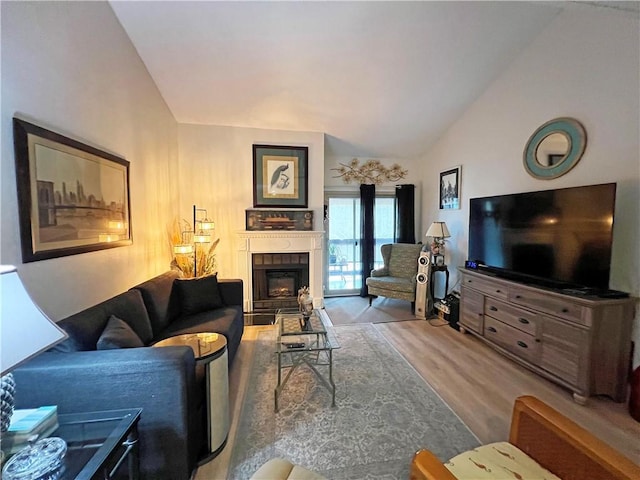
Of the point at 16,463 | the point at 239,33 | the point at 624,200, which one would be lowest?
the point at 16,463

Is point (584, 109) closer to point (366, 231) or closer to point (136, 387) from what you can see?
point (366, 231)

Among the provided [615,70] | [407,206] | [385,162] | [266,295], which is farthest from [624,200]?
[266,295]

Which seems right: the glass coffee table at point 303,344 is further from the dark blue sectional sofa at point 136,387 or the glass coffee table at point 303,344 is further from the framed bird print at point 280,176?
the framed bird print at point 280,176

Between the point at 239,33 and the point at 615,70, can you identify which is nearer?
the point at 615,70

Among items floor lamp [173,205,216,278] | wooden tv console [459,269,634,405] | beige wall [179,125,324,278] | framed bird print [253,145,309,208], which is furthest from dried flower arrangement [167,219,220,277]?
wooden tv console [459,269,634,405]

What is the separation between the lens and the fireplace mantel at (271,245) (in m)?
4.30

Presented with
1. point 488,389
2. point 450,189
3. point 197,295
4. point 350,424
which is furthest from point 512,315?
point 197,295

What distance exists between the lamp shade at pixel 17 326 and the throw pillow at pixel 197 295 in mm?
2018

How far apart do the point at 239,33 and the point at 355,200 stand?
10.4ft

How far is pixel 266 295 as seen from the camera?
4445mm

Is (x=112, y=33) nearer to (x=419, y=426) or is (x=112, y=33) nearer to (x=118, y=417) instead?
(x=118, y=417)

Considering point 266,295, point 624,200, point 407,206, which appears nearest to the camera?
point 624,200

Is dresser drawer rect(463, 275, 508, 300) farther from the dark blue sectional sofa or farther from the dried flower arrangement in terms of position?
the dried flower arrangement

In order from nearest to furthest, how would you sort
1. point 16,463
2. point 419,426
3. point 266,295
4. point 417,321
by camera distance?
point 16,463 < point 419,426 < point 417,321 < point 266,295
